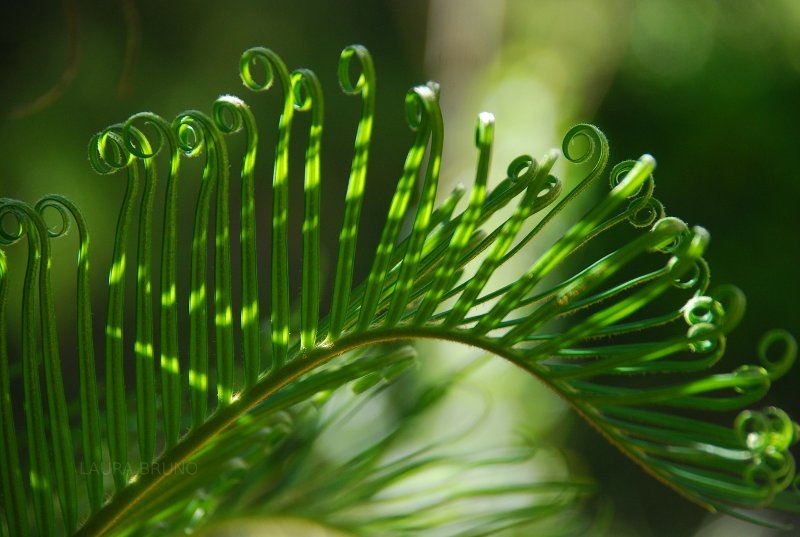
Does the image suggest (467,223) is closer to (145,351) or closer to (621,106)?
(145,351)

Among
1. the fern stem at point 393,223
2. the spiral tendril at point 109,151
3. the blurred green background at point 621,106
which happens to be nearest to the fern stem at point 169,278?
the spiral tendril at point 109,151

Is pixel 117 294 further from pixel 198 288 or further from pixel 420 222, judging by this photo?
pixel 420 222

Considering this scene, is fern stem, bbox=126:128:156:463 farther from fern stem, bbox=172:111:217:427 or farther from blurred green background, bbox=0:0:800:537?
blurred green background, bbox=0:0:800:537

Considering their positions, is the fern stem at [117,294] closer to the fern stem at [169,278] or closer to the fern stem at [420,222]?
the fern stem at [169,278]

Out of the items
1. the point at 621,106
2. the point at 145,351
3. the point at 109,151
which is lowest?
the point at 621,106

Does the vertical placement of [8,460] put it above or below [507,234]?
below

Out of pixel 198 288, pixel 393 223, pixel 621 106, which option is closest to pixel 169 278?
pixel 198 288

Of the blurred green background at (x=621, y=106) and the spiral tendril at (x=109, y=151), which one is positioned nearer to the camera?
the spiral tendril at (x=109, y=151)

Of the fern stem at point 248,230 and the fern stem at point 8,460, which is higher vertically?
the fern stem at point 248,230

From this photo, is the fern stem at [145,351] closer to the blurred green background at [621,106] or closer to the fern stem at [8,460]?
the fern stem at [8,460]

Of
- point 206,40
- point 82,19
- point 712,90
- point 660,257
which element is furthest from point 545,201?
point 206,40

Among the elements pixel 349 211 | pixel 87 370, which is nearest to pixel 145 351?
pixel 87 370

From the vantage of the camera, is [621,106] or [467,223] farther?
[621,106]
